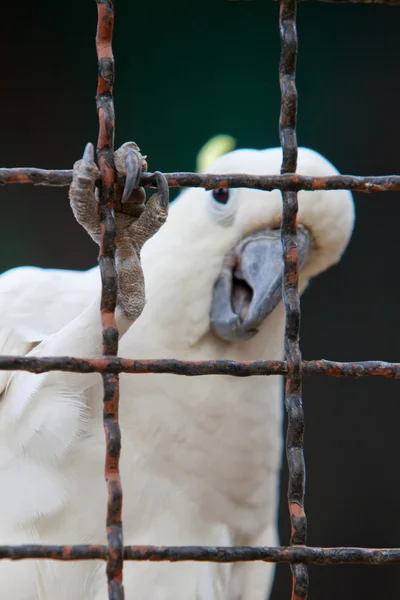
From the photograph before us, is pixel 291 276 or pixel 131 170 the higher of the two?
pixel 131 170

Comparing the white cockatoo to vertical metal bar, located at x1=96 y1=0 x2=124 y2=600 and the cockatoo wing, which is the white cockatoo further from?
vertical metal bar, located at x1=96 y1=0 x2=124 y2=600

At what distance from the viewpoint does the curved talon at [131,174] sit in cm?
111

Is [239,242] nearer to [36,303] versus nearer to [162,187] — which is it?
[36,303]

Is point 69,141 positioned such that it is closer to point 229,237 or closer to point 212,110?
point 212,110

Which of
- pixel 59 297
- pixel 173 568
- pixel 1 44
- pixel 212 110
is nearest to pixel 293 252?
pixel 59 297

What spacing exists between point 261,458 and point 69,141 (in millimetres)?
1663

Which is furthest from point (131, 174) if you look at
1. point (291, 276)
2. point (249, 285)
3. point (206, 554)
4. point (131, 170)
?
point (249, 285)

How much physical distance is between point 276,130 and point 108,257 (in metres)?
2.10

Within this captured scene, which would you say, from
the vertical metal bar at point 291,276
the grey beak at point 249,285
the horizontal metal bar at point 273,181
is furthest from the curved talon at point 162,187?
the grey beak at point 249,285

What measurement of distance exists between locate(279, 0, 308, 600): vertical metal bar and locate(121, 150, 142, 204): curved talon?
19 centimetres

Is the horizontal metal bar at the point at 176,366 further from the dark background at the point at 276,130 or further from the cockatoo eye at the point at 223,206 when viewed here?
the dark background at the point at 276,130

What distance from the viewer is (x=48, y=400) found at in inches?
62.7

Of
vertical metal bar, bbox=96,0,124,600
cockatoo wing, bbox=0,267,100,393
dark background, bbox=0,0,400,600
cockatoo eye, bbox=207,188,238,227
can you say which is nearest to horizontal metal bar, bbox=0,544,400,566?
vertical metal bar, bbox=96,0,124,600

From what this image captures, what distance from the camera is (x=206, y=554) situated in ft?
3.37
